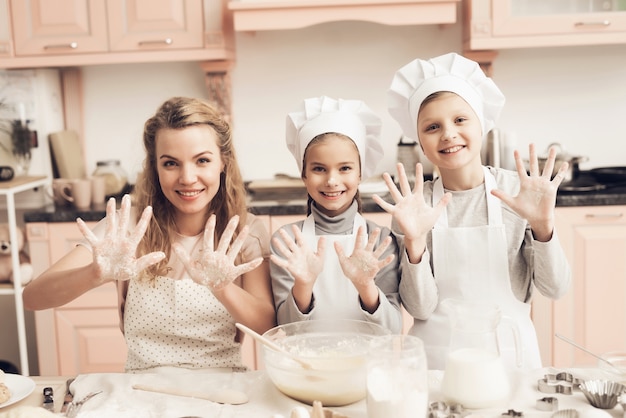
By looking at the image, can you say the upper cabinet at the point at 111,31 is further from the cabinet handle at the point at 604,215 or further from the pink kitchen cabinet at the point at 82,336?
the cabinet handle at the point at 604,215

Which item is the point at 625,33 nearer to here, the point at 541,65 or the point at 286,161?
the point at 541,65

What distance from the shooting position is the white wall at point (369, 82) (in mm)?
2812

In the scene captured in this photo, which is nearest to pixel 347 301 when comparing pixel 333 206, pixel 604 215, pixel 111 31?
pixel 333 206

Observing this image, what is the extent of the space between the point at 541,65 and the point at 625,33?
394mm

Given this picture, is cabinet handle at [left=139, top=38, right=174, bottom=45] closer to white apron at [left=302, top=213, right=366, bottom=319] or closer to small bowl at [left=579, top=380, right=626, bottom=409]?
white apron at [left=302, top=213, right=366, bottom=319]

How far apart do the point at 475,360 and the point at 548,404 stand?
121 mm

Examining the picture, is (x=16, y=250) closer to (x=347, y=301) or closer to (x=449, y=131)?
(x=347, y=301)

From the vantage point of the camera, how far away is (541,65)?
2.81 m

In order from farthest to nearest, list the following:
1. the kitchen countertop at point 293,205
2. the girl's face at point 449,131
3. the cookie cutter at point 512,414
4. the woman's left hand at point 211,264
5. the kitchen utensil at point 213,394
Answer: the kitchen countertop at point 293,205, the girl's face at point 449,131, the woman's left hand at point 211,264, the kitchen utensil at point 213,394, the cookie cutter at point 512,414

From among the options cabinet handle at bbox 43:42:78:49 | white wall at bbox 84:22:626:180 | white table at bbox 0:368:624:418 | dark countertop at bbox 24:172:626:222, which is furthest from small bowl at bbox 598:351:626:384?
cabinet handle at bbox 43:42:78:49

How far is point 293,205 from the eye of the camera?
2.39 m

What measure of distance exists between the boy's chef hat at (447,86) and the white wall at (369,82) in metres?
1.32

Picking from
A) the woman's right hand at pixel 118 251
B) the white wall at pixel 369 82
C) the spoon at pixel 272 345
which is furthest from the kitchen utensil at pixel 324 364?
the white wall at pixel 369 82

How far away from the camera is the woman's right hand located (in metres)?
1.15
